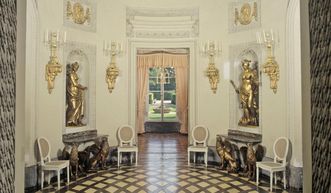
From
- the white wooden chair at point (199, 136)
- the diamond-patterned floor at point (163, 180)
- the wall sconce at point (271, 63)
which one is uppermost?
the wall sconce at point (271, 63)

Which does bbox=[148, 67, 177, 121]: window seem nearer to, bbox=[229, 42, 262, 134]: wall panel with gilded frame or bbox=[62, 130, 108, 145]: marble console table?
bbox=[229, 42, 262, 134]: wall panel with gilded frame

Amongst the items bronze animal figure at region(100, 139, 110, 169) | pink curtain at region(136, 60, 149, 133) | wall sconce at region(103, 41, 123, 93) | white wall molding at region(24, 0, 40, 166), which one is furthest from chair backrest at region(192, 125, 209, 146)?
pink curtain at region(136, 60, 149, 133)

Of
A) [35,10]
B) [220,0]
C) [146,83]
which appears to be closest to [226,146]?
[220,0]

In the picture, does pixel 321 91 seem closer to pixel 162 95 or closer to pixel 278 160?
pixel 278 160

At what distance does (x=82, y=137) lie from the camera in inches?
268

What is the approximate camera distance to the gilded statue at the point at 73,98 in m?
6.96

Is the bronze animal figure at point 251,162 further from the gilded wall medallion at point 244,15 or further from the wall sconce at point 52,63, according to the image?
the wall sconce at point 52,63

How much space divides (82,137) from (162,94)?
7185 mm

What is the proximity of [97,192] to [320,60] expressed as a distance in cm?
452

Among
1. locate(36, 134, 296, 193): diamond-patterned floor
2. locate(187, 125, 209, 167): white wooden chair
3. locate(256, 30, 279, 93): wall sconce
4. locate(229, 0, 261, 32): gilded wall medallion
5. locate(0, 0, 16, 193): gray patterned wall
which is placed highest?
locate(229, 0, 261, 32): gilded wall medallion

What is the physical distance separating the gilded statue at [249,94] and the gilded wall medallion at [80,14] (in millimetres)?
4196

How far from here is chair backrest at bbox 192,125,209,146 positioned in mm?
7742

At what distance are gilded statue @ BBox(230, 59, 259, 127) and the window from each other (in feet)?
21.6

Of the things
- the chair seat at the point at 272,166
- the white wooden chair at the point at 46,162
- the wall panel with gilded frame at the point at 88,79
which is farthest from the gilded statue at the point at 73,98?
the chair seat at the point at 272,166
